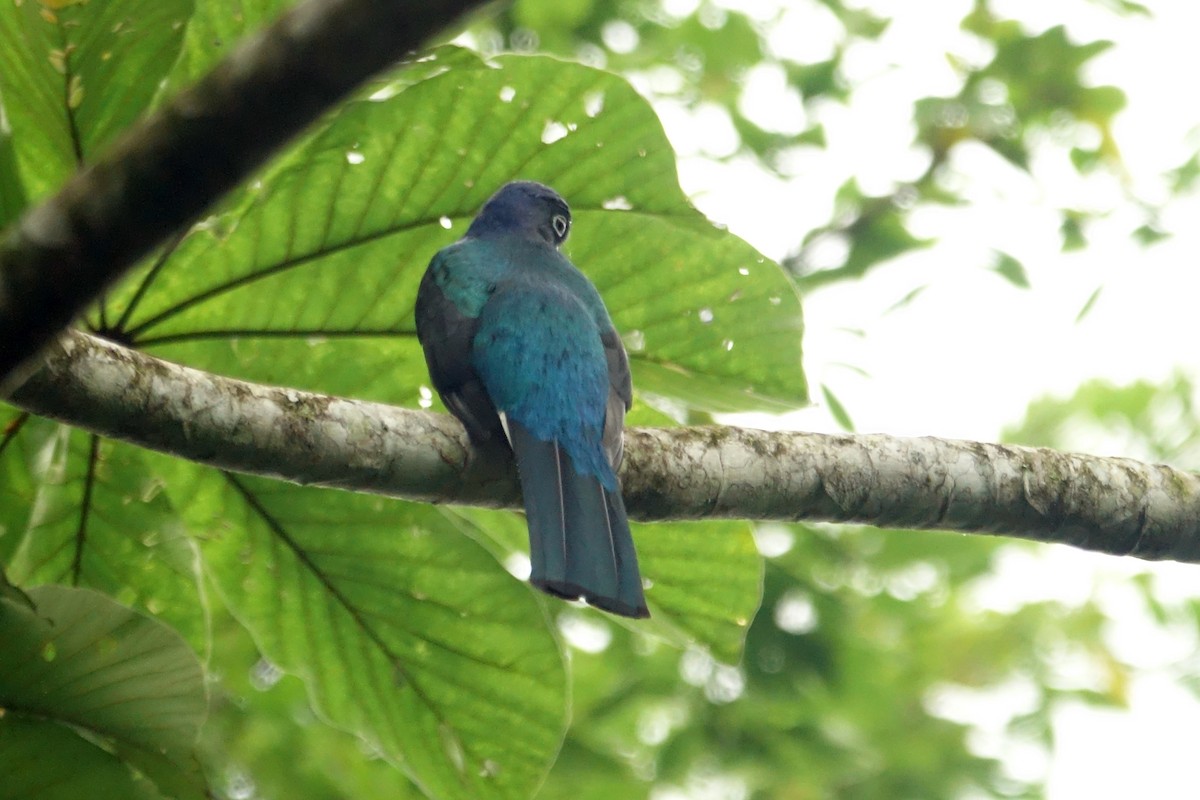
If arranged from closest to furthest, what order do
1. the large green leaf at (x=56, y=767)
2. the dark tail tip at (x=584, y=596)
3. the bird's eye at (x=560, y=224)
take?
the large green leaf at (x=56, y=767) < the dark tail tip at (x=584, y=596) < the bird's eye at (x=560, y=224)

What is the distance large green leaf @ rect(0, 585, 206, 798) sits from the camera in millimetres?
2252

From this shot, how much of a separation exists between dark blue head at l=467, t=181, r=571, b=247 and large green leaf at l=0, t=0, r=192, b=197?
0.88 m

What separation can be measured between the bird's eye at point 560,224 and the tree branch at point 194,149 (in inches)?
90.3

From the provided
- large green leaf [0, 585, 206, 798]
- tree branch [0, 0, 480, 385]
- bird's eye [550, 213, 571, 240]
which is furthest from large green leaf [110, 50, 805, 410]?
tree branch [0, 0, 480, 385]

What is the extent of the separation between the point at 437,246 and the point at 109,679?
3.85ft

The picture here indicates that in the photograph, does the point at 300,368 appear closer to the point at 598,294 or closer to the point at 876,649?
the point at 598,294

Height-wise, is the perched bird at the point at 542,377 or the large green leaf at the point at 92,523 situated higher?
the perched bird at the point at 542,377

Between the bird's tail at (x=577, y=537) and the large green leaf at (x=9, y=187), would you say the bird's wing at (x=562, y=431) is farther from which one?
the large green leaf at (x=9, y=187)

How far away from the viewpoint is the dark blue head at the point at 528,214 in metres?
3.41

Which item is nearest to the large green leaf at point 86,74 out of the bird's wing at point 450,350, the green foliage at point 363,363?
the green foliage at point 363,363

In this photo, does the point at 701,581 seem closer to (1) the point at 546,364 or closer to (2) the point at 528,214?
(1) the point at 546,364

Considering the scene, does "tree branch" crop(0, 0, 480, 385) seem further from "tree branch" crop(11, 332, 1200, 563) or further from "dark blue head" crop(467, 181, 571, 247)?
"dark blue head" crop(467, 181, 571, 247)

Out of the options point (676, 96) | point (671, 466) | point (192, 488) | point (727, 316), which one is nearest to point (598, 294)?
point (727, 316)

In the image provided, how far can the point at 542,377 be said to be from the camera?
3137mm
